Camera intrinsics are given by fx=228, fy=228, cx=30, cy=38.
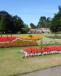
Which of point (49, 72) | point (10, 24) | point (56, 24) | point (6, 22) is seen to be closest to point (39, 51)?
point (49, 72)

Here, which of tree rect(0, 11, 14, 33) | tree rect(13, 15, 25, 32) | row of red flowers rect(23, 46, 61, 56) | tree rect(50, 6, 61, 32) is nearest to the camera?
row of red flowers rect(23, 46, 61, 56)

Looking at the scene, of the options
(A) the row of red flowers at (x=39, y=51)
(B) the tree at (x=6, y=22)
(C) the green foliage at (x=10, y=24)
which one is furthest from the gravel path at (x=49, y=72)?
(B) the tree at (x=6, y=22)

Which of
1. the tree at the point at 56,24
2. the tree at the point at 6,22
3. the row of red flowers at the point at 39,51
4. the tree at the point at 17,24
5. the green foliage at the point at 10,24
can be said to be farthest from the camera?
the tree at the point at 17,24

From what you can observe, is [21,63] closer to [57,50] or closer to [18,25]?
[57,50]

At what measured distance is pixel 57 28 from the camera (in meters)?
73.4

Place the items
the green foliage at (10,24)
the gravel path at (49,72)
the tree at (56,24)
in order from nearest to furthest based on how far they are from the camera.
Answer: the gravel path at (49,72) → the green foliage at (10,24) → the tree at (56,24)

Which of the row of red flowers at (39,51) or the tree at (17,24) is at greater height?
the tree at (17,24)

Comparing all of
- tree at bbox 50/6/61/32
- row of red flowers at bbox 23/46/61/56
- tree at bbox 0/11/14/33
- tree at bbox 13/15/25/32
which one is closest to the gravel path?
row of red flowers at bbox 23/46/61/56

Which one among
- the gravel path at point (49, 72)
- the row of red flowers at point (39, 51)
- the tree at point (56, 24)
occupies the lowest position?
the gravel path at point (49, 72)

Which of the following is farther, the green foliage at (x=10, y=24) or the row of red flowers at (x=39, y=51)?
the green foliage at (x=10, y=24)

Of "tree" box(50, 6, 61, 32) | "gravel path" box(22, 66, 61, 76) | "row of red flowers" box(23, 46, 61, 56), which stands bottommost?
"gravel path" box(22, 66, 61, 76)

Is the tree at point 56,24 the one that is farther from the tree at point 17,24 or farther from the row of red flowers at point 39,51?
the row of red flowers at point 39,51

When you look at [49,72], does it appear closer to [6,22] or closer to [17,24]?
[6,22]

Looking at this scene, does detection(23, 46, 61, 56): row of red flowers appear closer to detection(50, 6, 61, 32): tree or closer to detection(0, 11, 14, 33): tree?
detection(0, 11, 14, 33): tree
